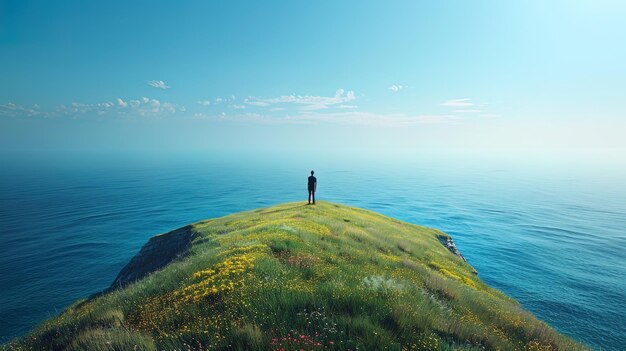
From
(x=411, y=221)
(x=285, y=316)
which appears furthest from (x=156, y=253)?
(x=411, y=221)

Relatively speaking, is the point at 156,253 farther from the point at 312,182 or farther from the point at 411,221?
the point at 411,221

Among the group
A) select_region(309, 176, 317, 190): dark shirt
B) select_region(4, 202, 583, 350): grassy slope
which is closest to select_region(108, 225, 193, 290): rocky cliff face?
select_region(309, 176, 317, 190): dark shirt

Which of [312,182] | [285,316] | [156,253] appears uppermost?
[312,182]

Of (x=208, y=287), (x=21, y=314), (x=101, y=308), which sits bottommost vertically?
(x=21, y=314)

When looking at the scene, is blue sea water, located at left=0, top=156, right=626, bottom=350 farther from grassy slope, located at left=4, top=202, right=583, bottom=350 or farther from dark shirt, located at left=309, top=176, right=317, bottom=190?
dark shirt, located at left=309, top=176, right=317, bottom=190

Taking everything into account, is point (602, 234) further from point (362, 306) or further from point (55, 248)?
point (55, 248)

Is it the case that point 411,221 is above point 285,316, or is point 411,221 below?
below

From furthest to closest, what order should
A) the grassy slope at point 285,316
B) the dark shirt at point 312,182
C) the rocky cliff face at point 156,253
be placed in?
the dark shirt at point 312,182 < the rocky cliff face at point 156,253 < the grassy slope at point 285,316

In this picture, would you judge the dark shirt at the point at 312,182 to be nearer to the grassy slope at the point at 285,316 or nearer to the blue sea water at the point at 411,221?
the grassy slope at the point at 285,316

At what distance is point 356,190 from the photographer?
14400 centimetres

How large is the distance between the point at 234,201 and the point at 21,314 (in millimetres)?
74053

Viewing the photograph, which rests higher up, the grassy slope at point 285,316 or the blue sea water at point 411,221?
the grassy slope at point 285,316

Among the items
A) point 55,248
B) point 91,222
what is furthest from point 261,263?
point 91,222

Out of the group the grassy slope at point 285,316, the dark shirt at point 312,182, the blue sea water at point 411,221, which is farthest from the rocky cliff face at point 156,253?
the grassy slope at point 285,316
